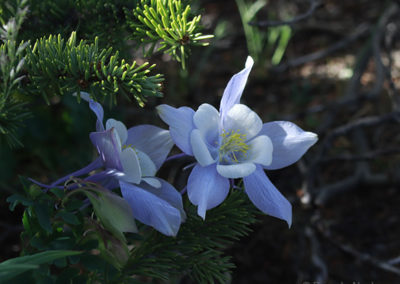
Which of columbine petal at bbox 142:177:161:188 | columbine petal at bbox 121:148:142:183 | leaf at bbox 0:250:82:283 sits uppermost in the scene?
columbine petal at bbox 121:148:142:183

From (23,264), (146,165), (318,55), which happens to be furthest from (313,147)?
(23,264)

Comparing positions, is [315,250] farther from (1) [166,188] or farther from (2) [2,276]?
(2) [2,276]

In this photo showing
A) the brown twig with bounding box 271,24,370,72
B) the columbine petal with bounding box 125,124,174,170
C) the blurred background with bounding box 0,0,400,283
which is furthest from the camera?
the brown twig with bounding box 271,24,370,72

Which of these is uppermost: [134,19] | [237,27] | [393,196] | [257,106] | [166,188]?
[134,19]

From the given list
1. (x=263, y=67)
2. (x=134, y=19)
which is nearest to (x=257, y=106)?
(x=263, y=67)

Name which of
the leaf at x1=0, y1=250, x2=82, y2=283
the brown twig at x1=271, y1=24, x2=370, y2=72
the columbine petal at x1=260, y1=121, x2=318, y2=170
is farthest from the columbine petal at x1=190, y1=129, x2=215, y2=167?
the brown twig at x1=271, y1=24, x2=370, y2=72

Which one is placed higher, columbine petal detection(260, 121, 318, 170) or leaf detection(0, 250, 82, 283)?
leaf detection(0, 250, 82, 283)

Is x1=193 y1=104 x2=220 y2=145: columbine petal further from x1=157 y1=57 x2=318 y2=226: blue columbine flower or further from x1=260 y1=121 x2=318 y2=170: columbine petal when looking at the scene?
x1=260 y1=121 x2=318 y2=170: columbine petal

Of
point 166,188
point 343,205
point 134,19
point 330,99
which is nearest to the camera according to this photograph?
point 166,188

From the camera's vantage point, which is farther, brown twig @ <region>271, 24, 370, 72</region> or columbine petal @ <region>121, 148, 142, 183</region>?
brown twig @ <region>271, 24, 370, 72</region>
